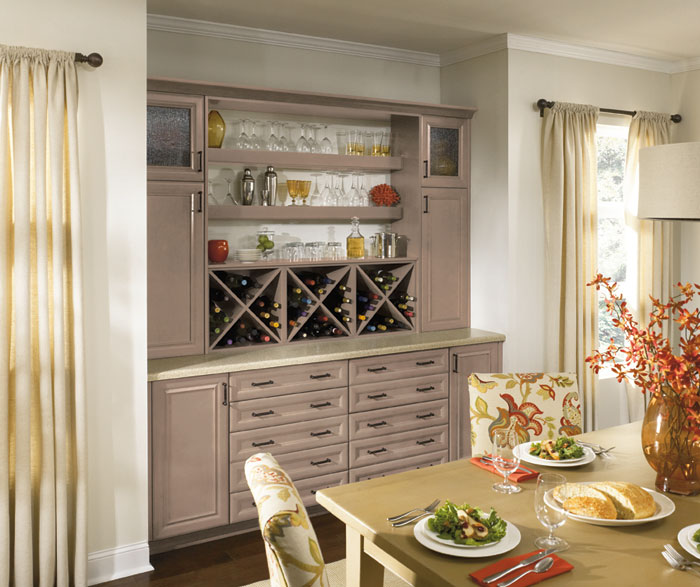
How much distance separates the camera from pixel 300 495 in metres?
3.69

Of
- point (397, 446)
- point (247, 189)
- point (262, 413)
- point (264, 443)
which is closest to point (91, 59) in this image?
point (247, 189)

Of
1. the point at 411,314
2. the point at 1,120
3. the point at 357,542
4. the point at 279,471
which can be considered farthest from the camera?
the point at 411,314

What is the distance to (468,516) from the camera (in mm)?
1793

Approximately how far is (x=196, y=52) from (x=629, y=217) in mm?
3036

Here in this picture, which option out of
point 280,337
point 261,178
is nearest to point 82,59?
point 261,178

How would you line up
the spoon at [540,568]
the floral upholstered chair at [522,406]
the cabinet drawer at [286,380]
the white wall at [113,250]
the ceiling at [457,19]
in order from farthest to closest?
the ceiling at [457,19], the cabinet drawer at [286,380], the white wall at [113,250], the floral upholstered chair at [522,406], the spoon at [540,568]

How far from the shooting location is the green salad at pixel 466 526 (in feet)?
5.71

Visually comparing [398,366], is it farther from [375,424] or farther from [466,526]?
[466,526]

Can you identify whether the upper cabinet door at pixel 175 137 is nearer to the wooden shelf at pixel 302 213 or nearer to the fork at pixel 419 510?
the wooden shelf at pixel 302 213

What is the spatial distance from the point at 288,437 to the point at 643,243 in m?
2.84

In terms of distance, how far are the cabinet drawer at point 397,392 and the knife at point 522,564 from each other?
222 centimetres

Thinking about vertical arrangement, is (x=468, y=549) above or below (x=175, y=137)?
below

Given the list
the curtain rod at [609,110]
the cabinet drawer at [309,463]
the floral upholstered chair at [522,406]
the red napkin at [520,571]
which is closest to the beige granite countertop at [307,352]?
the cabinet drawer at [309,463]

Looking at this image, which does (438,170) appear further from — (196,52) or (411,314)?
Result: (196,52)
